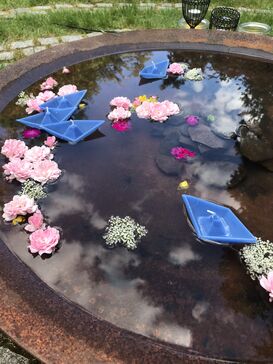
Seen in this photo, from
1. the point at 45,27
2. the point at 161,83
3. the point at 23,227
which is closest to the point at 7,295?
the point at 23,227

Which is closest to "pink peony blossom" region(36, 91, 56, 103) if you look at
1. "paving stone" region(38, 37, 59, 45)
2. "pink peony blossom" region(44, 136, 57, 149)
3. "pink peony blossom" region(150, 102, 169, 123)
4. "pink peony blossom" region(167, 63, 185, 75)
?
"pink peony blossom" region(44, 136, 57, 149)

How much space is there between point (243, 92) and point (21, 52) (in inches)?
149

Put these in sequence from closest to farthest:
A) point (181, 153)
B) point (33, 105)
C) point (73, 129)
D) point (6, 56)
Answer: point (181, 153), point (73, 129), point (33, 105), point (6, 56)

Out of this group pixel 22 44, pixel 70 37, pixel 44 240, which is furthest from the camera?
pixel 70 37

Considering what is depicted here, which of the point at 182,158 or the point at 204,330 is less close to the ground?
the point at 182,158

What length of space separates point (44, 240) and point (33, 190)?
51cm

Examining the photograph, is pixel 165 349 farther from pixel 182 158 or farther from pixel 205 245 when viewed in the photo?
pixel 182 158

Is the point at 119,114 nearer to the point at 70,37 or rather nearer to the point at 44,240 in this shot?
the point at 44,240

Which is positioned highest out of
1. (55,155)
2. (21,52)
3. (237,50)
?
(237,50)

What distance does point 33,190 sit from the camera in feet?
8.34

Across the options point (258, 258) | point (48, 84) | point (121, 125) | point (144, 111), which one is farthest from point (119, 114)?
point (258, 258)

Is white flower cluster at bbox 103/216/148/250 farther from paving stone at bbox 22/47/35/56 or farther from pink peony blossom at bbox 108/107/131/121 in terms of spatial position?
paving stone at bbox 22/47/35/56

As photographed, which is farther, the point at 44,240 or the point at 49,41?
the point at 49,41

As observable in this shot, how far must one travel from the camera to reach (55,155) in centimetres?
285
